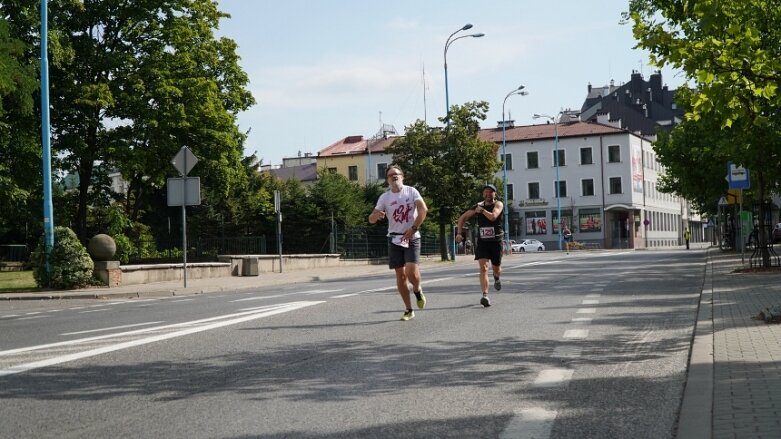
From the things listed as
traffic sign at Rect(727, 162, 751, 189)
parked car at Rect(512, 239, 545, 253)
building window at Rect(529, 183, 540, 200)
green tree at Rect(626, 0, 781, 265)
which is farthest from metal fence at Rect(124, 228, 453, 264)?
building window at Rect(529, 183, 540, 200)

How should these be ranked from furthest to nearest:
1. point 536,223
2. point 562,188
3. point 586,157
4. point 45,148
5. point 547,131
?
point 547,131, point 536,223, point 562,188, point 586,157, point 45,148

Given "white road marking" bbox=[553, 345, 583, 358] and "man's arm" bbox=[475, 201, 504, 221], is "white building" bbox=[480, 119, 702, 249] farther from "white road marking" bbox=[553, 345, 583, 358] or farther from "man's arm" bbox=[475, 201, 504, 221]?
"white road marking" bbox=[553, 345, 583, 358]

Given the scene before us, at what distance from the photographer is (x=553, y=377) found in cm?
747

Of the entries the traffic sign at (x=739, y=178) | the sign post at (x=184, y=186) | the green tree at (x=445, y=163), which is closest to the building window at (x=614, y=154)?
the green tree at (x=445, y=163)

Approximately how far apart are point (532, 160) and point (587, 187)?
21.8 ft

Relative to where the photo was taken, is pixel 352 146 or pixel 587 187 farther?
pixel 352 146

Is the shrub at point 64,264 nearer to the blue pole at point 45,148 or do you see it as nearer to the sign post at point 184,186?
the blue pole at point 45,148

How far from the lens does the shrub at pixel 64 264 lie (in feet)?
80.7

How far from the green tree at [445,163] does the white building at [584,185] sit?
44.0 meters

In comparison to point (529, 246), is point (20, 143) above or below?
above

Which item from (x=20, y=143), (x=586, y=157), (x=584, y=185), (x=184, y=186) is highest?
(x=586, y=157)

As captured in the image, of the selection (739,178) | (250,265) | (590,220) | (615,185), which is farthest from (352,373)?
(615,185)

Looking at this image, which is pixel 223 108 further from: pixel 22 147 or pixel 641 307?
pixel 641 307

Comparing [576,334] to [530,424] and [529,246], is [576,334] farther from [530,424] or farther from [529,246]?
[529,246]
